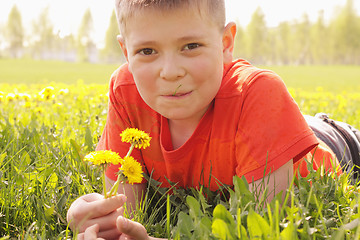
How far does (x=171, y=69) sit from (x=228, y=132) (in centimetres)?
47

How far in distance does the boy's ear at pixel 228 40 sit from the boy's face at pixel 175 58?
0.34ft

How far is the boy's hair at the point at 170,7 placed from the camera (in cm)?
168

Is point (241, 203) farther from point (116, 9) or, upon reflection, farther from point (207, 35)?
point (116, 9)

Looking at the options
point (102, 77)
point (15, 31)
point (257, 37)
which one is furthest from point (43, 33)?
point (102, 77)

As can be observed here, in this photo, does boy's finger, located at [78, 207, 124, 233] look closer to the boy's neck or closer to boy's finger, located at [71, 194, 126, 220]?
boy's finger, located at [71, 194, 126, 220]

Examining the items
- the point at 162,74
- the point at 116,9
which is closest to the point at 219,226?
the point at 162,74

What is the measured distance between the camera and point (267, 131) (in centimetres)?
181

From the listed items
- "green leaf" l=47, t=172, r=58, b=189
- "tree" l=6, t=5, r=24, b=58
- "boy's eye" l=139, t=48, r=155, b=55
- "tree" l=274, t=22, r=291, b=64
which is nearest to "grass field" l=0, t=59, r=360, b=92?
"green leaf" l=47, t=172, r=58, b=189

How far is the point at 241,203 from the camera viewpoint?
149cm

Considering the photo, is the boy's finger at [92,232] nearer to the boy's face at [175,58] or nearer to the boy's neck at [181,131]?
the boy's face at [175,58]

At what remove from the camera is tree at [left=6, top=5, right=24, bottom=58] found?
209 ft

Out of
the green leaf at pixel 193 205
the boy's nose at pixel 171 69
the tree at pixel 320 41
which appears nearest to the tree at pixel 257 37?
the tree at pixel 320 41

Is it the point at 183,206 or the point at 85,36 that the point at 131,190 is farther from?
the point at 85,36

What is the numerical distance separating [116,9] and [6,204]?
1030mm
